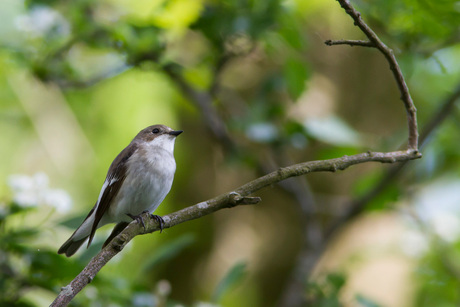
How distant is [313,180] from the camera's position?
5129 mm

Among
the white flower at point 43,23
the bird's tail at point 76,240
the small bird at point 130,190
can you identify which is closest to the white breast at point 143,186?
the small bird at point 130,190

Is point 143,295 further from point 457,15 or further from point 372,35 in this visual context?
point 457,15

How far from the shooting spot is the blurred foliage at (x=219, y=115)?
311cm

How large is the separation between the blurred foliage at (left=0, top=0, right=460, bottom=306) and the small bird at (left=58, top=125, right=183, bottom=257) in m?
0.21

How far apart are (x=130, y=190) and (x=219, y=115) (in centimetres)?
188

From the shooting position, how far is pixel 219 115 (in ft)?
15.9

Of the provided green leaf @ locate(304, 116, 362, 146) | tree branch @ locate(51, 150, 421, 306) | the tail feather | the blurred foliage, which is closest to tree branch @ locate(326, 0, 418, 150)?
tree branch @ locate(51, 150, 421, 306)

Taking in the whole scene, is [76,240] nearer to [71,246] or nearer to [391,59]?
[71,246]

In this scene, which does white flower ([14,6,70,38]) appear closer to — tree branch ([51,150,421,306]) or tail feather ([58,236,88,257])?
tail feather ([58,236,88,257])

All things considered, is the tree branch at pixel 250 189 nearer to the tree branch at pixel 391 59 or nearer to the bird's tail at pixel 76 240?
the tree branch at pixel 391 59

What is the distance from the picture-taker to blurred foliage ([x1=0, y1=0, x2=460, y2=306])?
3.11 metres

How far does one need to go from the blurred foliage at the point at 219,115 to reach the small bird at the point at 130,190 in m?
0.21

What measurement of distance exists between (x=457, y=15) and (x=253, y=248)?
333 centimetres

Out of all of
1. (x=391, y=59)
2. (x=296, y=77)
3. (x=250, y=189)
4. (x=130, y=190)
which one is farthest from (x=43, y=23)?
(x=391, y=59)
